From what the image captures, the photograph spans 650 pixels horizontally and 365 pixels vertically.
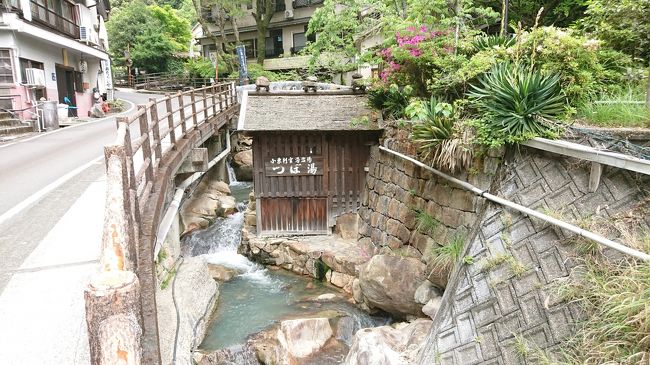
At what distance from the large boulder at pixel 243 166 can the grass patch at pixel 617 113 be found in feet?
51.3

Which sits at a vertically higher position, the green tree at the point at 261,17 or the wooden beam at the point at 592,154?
the green tree at the point at 261,17

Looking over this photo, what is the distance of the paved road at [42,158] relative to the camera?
808 cm

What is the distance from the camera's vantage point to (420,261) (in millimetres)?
8203

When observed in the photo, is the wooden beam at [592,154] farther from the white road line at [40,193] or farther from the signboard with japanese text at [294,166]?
the white road line at [40,193]

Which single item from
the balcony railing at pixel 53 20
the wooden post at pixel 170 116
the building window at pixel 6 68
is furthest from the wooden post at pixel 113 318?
the balcony railing at pixel 53 20

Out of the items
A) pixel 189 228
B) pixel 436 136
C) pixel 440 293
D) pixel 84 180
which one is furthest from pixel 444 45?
pixel 189 228

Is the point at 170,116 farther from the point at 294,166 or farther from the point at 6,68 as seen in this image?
the point at 6,68

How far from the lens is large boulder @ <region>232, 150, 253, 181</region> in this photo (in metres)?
20.0

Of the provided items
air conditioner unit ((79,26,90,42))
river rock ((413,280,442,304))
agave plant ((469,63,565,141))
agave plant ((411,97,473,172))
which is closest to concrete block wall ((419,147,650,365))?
agave plant ((469,63,565,141))

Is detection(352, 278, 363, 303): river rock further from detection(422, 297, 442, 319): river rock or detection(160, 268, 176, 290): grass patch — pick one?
detection(160, 268, 176, 290): grass patch

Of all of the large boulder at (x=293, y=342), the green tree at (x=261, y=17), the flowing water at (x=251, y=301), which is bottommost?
the flowing water at (x=251, y=301)

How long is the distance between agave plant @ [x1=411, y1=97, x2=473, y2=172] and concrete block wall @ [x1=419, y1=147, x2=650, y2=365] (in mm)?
856

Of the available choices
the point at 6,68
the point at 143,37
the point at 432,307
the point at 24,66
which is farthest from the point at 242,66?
the point at 432,307

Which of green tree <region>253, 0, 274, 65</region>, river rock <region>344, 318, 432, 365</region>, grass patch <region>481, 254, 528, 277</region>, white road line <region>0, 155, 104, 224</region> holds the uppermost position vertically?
green tree <region>253, 0, 274, 65</region>
